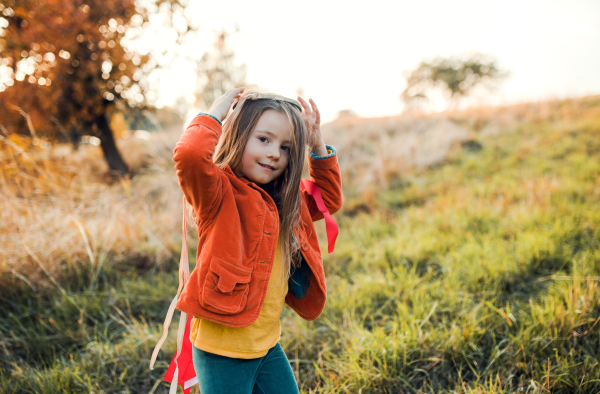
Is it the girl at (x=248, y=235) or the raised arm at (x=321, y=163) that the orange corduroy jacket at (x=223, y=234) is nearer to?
the girl at (x=248, y=235)

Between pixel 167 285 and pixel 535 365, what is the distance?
122 inches

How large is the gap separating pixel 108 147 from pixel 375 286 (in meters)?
6.09

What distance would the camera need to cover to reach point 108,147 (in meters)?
6.52

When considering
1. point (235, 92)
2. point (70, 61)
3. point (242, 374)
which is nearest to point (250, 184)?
point (235, 92)

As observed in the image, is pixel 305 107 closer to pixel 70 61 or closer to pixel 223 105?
pixel 223 105

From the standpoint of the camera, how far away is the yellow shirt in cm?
135

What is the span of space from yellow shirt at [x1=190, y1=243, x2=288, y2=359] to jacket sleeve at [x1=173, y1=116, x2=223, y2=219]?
436 mm

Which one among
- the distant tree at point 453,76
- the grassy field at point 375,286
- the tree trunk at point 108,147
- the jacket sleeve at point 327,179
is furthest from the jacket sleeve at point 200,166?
the distant tree at point 453,76

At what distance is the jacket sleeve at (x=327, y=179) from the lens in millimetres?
1697

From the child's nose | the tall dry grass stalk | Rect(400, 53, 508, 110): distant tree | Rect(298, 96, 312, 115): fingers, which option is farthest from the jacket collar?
Rect(400, 53, 508, 110): distant tree

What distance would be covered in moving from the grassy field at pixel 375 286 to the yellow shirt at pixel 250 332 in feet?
2.67

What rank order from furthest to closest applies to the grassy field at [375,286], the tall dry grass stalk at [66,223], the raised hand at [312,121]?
1. the tall dry grass stalk at [66,223]
2. the grassy field at [375,286]
3. the raised hand at [312,121]

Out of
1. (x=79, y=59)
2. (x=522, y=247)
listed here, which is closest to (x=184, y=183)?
(x=522, y=247)

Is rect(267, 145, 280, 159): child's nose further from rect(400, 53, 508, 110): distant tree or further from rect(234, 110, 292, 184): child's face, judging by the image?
rect(400, 53, 508, 110): distant tree
